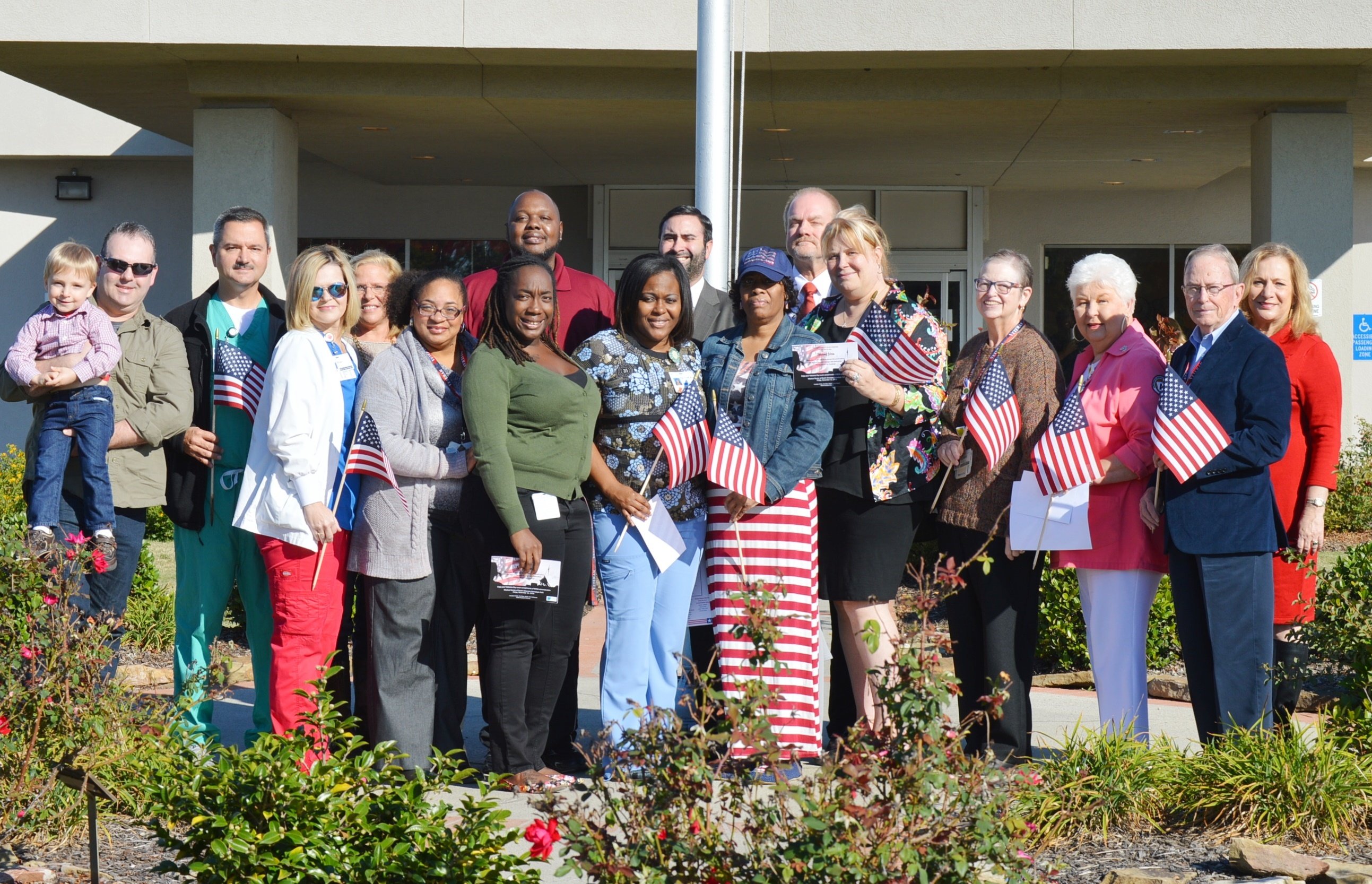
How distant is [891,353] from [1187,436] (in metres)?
1.12

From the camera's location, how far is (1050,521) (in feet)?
16.8

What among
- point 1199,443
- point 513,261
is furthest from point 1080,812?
point 513,261

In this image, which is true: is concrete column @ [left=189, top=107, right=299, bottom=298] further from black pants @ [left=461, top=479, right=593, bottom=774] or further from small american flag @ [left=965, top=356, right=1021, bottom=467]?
small american flag @ [left=965, top=356, right=1021, bottom=467]

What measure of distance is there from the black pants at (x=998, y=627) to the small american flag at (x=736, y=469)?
81cm

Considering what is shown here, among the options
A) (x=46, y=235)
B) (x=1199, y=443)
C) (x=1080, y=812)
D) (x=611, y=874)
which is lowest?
(x=1080, y=812)

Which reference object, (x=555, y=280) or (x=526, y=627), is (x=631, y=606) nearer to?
(x=526, y=627)

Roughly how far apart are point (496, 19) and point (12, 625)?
7.94 m

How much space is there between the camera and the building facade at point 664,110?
10992 mm

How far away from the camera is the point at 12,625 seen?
14.1 feet

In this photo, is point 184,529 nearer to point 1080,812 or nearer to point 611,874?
point 611,874

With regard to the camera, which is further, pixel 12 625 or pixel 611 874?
pixel 12 625

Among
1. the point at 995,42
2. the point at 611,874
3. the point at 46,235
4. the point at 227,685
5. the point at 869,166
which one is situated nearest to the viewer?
the point at 611,874

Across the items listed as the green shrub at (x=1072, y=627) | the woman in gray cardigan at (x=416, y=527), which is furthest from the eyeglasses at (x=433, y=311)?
the green shrub at (x=1072, y=627)

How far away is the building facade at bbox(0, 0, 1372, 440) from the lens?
1099 cm
